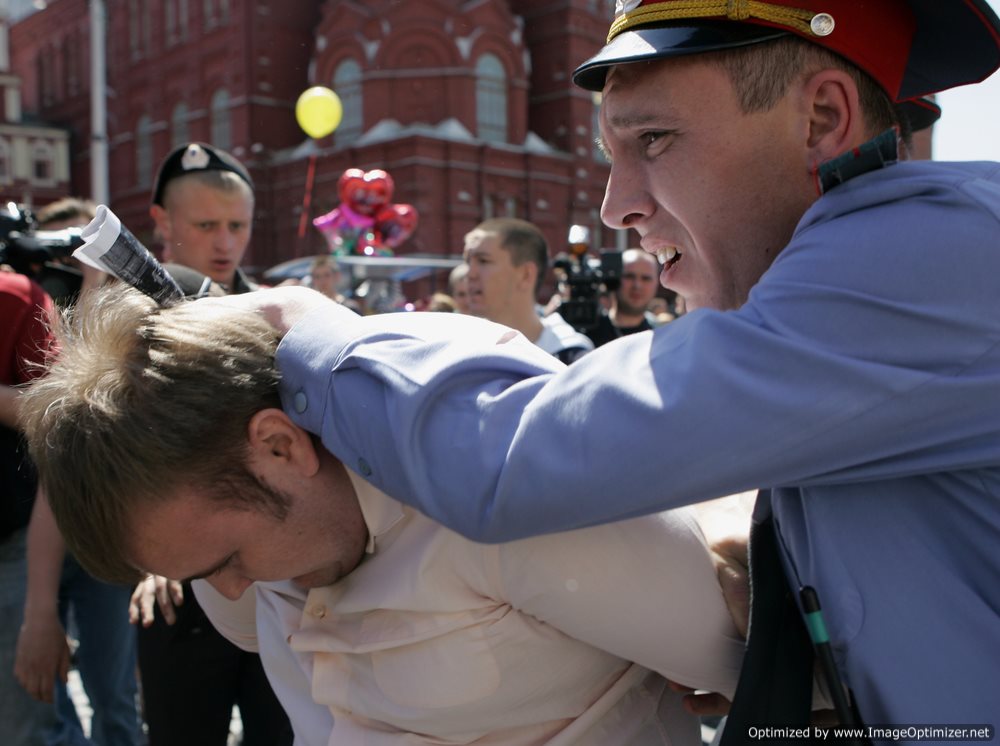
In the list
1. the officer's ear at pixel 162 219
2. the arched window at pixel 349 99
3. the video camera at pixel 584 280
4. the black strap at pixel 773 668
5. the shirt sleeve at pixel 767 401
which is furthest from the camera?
the arched window at pixel 349 99

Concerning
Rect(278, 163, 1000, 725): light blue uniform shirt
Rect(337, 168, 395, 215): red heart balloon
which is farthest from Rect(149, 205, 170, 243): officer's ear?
Rect(337, 168, 395, 215): red heart balloon

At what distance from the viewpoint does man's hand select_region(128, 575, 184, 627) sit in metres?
2.11

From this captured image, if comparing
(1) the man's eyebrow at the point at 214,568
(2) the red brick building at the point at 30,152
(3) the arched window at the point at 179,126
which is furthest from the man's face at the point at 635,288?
(2) the red brick building at the point at 30,152

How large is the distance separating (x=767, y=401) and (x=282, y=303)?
64cm

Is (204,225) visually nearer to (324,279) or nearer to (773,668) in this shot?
(773,668)

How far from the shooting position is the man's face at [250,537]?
1.12 meters

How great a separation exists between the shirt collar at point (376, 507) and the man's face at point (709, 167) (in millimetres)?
480

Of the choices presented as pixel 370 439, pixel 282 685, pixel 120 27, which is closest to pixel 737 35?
pixel 370 439

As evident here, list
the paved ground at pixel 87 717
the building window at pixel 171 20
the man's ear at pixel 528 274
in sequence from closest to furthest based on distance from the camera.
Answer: the paved ground at pixel 87 717 → the man's ear at pixel 528 274 → the building window at pixel 171 20

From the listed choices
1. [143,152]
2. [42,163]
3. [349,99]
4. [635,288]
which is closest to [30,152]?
[42,163]

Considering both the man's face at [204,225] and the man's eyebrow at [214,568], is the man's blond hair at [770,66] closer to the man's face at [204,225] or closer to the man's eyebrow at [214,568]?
the man's eyebrow at [214,568]

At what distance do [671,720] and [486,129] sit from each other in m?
23.2

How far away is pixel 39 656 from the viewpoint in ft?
7.71

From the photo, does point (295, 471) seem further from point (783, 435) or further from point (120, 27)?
point (120, 27)
